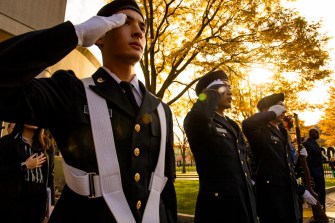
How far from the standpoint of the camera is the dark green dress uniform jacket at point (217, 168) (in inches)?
105

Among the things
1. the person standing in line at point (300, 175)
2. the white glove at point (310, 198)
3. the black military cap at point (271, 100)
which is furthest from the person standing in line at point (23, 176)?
the white glove at point (310, 198)

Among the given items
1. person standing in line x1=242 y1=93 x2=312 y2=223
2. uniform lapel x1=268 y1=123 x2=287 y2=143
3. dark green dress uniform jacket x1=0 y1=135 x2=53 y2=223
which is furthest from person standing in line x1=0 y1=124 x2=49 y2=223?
uniform lapel x1=268 y1=123 x2=287 y2=143

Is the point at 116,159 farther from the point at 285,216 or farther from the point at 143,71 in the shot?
the point at 143,71

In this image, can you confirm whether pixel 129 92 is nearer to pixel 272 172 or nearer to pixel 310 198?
pixel 272 172

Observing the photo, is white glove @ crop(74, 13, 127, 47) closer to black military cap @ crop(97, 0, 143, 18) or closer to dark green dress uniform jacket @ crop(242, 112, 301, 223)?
black military cap @ crop(97, 0, 143, 18)

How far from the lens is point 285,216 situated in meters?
3.43

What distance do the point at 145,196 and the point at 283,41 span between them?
27.0 feet

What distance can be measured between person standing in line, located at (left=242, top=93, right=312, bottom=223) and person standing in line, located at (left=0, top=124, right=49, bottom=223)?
2706 millimetres

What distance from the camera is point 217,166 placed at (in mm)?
2885

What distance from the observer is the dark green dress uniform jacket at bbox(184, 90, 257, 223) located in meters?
2.68

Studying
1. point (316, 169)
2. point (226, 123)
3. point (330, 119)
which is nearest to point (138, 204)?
point (226, 123)

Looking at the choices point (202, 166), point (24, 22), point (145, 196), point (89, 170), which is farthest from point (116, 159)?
point (24, 22)

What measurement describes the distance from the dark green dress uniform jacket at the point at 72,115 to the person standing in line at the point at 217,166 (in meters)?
1.25

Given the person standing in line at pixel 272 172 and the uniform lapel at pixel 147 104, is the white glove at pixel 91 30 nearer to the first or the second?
the uniform lapel at pixel 147 104
